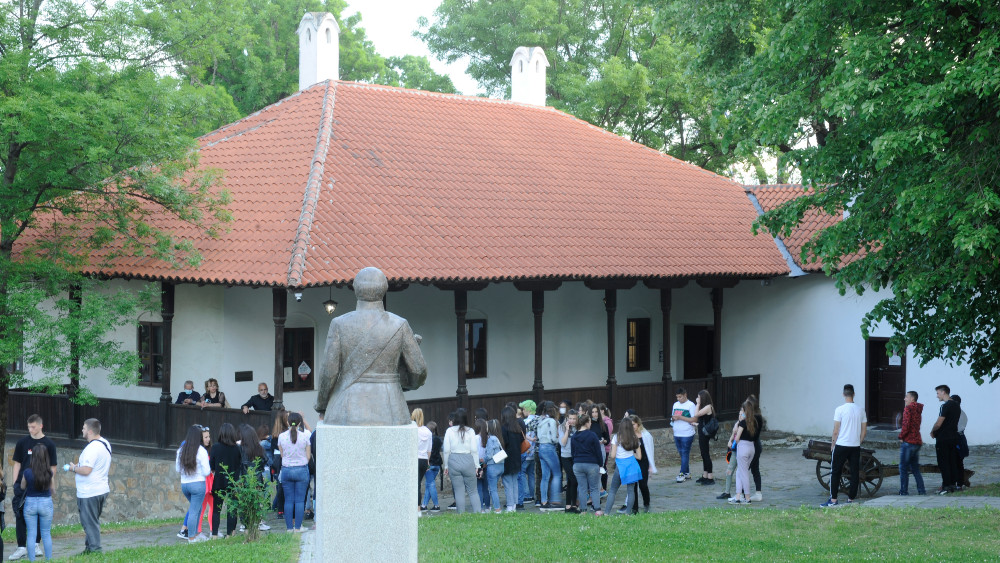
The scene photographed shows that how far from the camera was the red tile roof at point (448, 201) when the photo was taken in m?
18.1

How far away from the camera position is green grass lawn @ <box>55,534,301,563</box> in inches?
447

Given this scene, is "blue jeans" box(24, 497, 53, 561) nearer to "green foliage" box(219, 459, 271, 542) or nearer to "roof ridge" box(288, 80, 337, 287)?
"green foliage" box(219, 459, 271, 542)

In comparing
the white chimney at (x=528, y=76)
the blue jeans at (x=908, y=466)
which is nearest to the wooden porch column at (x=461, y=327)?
the blue jeans at (x=908, y=466)

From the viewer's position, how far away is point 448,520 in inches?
534

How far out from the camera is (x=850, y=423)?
15.1 meters

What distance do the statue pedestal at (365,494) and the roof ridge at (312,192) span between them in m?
8.43

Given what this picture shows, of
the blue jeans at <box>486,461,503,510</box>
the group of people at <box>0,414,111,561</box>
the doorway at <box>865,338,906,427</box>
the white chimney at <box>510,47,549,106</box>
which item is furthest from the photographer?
the white chimney at <box>510,47,549,106</box>

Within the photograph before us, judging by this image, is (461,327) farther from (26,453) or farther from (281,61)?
(281,61)

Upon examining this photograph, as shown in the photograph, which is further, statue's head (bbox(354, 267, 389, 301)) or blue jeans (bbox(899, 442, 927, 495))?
blue jeans (bbox(899, 442, 927, 495))

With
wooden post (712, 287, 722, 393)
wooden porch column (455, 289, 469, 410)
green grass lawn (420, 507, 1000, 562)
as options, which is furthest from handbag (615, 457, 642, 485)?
wooden post (712, 287, 722, 393)

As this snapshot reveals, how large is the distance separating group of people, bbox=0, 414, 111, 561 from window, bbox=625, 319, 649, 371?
14.6 m

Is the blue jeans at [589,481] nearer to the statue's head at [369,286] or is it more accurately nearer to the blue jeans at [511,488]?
the blue jeans at [511,488]

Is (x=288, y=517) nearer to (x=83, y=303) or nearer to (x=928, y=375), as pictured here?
(x=83, y=303)

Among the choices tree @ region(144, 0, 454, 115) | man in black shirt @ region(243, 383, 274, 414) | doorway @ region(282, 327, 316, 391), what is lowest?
man in black shirt @ region(243, 383, 274, 414)
